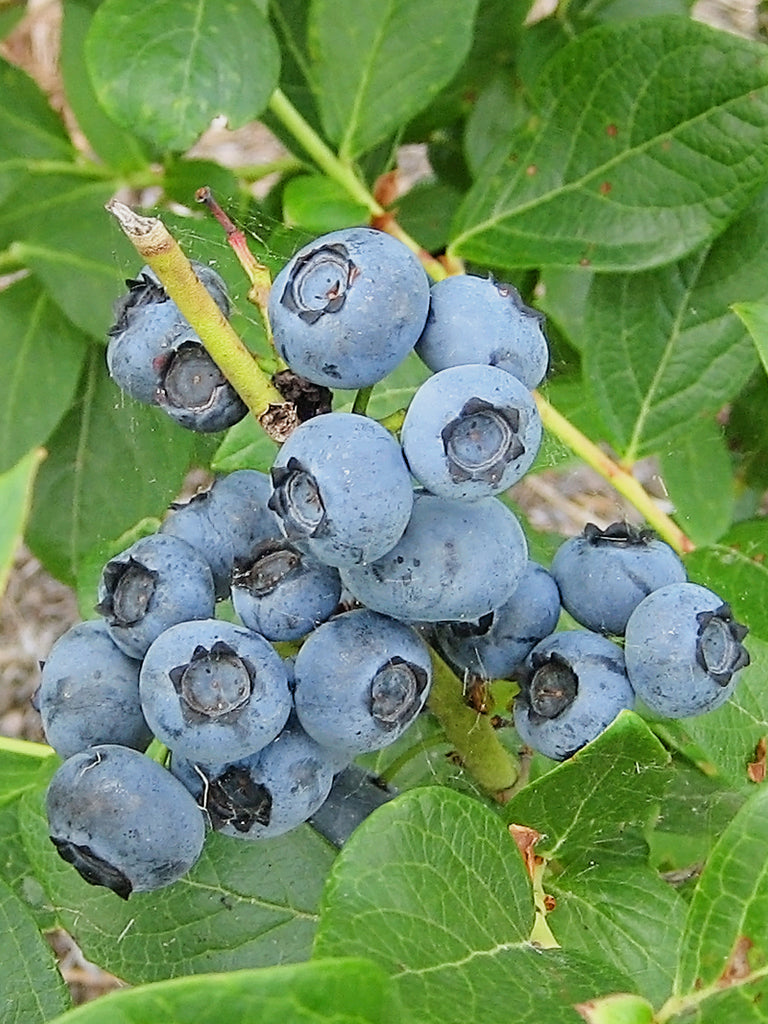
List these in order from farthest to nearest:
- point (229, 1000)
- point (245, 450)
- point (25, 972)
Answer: point (245, 450) < point (25, 972) < point (229, 1000)

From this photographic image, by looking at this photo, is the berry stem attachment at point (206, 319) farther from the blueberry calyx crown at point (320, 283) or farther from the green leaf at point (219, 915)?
the green leaf at point (219, 915)

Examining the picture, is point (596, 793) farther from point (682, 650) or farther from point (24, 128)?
point (24, 128)

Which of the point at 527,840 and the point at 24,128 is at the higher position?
the point at 24,128

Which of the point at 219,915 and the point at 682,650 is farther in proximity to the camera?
the point at 219,915

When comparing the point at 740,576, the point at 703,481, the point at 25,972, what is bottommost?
the point at 703,481

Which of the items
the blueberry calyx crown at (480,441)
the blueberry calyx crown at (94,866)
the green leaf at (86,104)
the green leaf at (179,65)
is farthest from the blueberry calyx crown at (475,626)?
the green leaf at (86,104)

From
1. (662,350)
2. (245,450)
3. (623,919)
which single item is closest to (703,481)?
(662,350)

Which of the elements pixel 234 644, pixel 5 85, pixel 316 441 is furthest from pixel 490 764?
pixel 5 85
